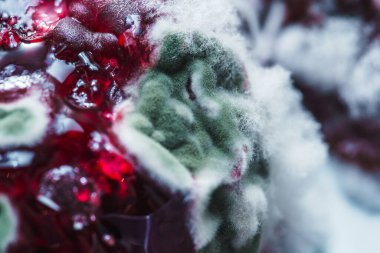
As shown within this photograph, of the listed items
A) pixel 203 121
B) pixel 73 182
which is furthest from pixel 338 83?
pixel 73 182

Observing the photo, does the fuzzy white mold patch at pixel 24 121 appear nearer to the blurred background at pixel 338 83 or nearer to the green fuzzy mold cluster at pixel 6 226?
the green fuzzy mold cluster at pixel 6 226

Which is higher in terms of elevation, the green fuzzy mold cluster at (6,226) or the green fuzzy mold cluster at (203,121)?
the green fuzzy mold cluster at (203,121)

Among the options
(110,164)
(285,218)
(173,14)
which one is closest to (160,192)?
(110,164)

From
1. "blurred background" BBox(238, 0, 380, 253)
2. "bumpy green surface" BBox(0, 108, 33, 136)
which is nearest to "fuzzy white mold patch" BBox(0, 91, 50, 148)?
"bumpy green surface" BBox(0, 108, 33, 136)

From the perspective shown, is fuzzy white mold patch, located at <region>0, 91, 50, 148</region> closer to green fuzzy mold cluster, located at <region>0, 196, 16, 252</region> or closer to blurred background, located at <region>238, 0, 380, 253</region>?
green fuzzy mold cluster, located at <region>0, 196, 16, 252</region>

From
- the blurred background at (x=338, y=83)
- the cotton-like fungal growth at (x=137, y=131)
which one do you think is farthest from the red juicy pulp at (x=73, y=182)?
the blurred background at (x=338, y=83)

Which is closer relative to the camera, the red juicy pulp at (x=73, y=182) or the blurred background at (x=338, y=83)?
the red juicy pulp at (x=73, y=182)
